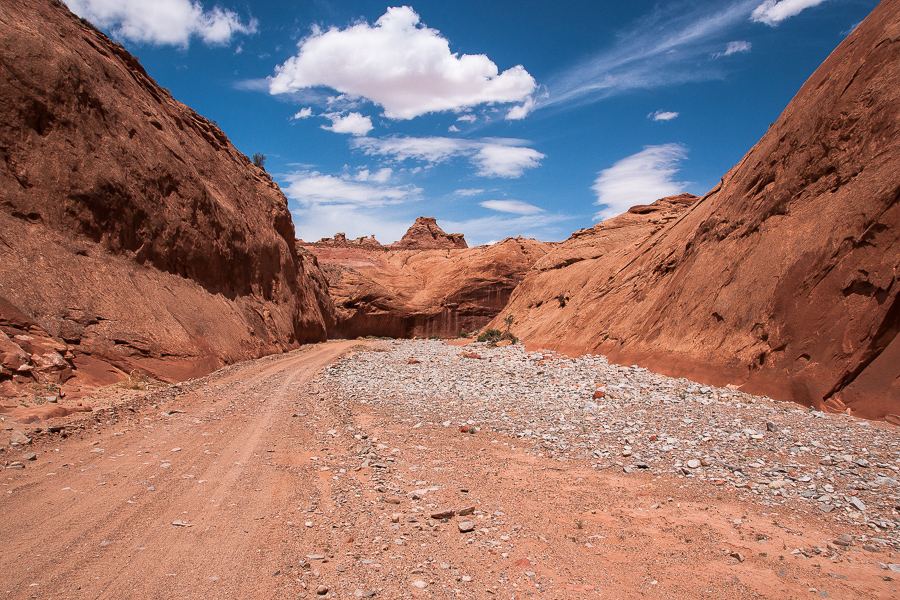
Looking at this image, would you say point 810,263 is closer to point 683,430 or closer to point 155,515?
point 683,430

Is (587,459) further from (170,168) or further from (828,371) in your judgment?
(170,168)

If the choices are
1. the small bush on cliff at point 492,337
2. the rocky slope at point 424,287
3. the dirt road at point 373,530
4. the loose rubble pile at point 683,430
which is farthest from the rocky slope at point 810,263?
the rocky slope at point 424,287

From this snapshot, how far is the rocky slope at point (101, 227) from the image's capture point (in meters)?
10.0

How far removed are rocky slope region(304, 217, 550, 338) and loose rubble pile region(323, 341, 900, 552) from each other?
30.0 m

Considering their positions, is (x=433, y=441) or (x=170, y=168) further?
(x=170, y=168)

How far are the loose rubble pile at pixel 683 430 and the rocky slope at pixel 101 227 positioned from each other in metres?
5.14

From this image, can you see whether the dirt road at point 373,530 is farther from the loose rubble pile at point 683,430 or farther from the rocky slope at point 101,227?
the rocky slope at point 101,227

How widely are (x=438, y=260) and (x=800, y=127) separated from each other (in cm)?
4442

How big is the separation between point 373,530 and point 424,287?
4654cm

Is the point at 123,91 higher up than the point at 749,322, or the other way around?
the point at 123,91

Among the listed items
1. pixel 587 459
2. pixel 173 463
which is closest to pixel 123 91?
pixel 173 463

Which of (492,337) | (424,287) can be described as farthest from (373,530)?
(424,287)

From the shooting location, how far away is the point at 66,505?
14.9 ft

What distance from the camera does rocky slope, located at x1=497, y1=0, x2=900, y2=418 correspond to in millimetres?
8562
